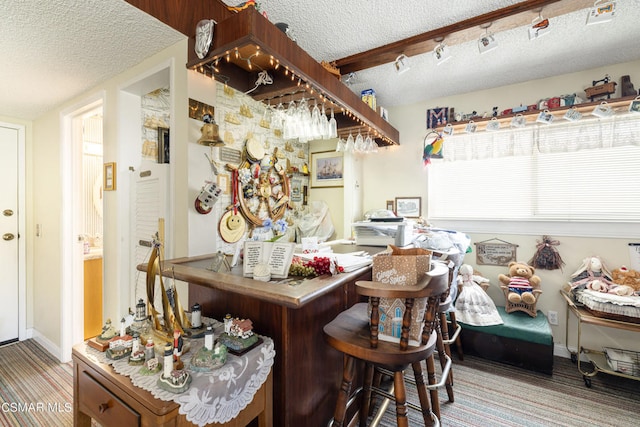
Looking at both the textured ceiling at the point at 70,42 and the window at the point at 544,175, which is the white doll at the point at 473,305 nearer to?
the window at the point at 544,175

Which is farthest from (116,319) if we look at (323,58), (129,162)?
(323,58)

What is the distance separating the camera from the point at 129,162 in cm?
222

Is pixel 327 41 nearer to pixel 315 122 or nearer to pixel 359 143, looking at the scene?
pixel 315 122

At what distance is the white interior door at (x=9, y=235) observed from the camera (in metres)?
3.02

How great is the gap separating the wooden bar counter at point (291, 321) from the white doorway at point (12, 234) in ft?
9.12

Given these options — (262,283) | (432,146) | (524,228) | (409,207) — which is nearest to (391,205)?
(409,207)

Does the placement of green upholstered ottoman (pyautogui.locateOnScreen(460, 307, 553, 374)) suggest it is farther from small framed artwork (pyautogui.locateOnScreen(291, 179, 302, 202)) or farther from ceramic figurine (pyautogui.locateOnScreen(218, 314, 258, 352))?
small framed artwork (pyautogui.locateOnScreen(291, 179, 302, 202))

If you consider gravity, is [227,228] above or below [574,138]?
below

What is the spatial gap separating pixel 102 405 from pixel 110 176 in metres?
1.72

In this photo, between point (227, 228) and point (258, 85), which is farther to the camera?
point (227, 228)

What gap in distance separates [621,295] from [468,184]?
1477mm

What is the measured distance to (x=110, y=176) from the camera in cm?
223

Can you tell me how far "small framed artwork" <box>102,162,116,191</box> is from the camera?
2.21 m

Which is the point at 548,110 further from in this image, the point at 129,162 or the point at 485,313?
the point at 129,162
